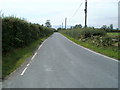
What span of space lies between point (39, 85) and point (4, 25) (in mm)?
8200

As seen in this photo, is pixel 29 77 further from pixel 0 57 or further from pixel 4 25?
pixel 4 25

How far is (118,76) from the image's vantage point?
8633 mm

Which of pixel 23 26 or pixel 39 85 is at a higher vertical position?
pixel 23 26

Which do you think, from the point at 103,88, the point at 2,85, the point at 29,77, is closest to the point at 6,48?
the point at 29,77

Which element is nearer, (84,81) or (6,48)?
(84,81)

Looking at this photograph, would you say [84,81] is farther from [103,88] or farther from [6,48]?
[6,48]

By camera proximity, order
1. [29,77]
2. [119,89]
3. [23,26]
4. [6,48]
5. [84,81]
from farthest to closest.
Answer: [23,26], [6,48], [29,77], [84,81], [119,89]

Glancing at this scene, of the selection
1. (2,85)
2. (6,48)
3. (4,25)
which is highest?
(4,25)

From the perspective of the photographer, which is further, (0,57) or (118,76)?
(0,57)

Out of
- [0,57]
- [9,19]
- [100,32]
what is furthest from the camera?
[100,32]

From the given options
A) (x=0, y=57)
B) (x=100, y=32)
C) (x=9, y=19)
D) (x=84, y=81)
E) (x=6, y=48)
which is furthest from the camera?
(x=100, y=32)

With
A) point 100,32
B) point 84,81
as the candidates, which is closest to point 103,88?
point 84,81

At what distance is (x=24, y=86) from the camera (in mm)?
7051

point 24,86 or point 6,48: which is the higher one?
point 6,48
